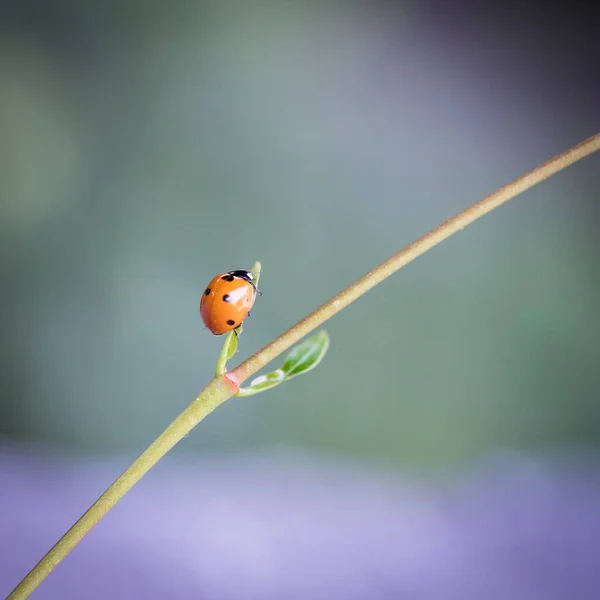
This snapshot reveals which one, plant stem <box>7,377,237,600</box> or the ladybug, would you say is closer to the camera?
plant stem <box>7,377,237,600</box>

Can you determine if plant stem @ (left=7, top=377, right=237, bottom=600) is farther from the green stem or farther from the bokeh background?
the bokeh background

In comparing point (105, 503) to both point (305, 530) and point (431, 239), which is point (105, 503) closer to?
point (431, 239)

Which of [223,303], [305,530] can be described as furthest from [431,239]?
[305,530]

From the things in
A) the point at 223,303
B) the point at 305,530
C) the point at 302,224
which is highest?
the point at 302,224

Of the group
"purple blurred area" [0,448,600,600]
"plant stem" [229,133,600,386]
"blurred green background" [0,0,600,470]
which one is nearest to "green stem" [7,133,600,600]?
"plant stem" [229,133,600,386]

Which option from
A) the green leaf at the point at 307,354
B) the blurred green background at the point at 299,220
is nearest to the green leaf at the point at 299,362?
the green leaf at the point at 307,354

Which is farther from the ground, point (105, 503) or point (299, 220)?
point (299, 220)

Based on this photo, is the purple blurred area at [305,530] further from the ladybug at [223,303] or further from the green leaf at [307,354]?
the green leaf at [307,354]

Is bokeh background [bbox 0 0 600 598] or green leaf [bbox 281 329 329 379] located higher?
bokeh background [bbox 0 0 600 598]
